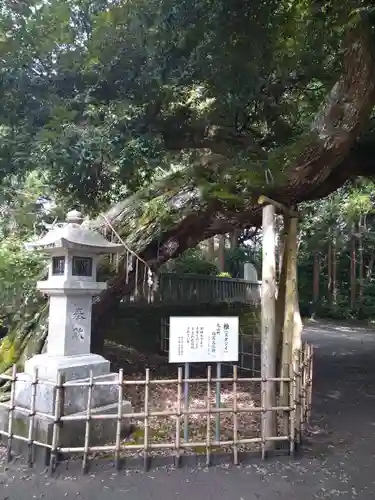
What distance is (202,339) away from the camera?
455 centimetres

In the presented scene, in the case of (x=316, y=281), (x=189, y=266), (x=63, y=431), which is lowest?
(x=63, y=431)

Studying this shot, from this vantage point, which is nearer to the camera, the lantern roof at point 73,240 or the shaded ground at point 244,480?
the shaded ground at point 244,480

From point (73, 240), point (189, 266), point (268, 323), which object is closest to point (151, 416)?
point (268, 323)

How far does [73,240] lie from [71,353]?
1.32m

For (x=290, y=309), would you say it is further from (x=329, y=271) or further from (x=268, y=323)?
(x=329, y=271)

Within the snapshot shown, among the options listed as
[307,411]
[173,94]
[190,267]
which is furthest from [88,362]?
[190,267]

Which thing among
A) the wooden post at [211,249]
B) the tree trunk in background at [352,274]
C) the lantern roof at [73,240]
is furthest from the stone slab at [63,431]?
the tree trunk in background at [352,274]

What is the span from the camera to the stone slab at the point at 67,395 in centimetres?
450

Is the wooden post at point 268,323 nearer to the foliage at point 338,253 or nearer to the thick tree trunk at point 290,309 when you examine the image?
the thick tree trunk at point 290,309

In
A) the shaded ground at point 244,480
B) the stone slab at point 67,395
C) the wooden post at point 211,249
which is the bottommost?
the shaded ground at point 244,480

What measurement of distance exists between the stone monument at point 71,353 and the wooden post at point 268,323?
62.6 inches

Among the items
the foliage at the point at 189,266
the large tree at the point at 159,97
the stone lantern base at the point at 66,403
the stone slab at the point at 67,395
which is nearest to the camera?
the stone lantern base at the point at 66,403

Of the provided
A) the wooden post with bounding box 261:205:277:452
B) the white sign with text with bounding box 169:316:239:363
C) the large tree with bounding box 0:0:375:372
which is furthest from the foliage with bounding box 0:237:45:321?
the wooden post with bounding box 261:205:277:452

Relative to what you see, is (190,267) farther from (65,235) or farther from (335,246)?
(335,246)
